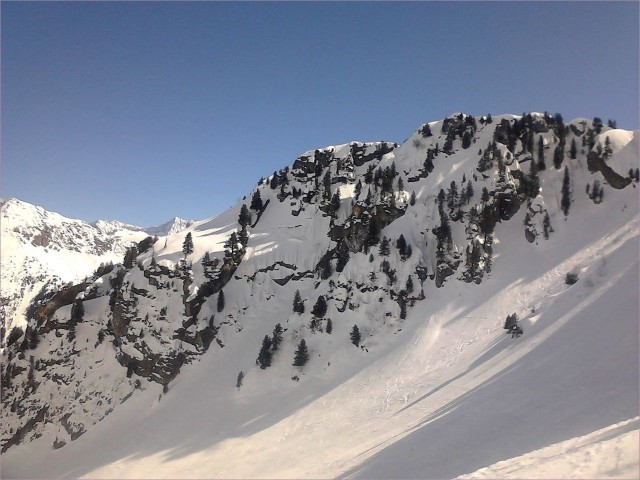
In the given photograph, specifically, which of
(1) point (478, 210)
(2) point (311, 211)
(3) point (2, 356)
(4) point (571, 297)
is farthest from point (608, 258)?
(3) point (2, 356)

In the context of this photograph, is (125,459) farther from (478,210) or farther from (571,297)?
(478,210)

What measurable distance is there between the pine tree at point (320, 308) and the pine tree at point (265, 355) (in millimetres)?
6256

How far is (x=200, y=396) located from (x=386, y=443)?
2612 centimetres

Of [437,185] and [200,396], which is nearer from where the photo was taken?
[200,396]

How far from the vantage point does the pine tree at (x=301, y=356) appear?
41.7 metres

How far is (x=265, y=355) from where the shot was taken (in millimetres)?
43500

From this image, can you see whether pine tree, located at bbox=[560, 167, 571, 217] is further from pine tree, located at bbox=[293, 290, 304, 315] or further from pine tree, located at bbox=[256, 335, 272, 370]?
pine tree, located at bbox=[256, 335, 272, 370]

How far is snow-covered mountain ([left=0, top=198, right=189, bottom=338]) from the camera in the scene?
124 m

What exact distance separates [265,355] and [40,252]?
14963 cm

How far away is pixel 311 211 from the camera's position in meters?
63.4

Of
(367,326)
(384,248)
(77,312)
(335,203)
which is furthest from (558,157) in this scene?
(77,312)

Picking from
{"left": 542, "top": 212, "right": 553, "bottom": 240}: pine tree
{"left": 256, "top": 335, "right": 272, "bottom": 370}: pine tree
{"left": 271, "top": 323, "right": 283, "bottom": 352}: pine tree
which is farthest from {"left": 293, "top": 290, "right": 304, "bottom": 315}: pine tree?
{"left": 542, "top": 212, "right": 553, "bottom": 240}: pine tree

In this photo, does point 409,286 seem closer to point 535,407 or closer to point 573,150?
point 535,407

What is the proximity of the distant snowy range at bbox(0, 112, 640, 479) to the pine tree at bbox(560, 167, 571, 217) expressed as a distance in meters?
0.23
